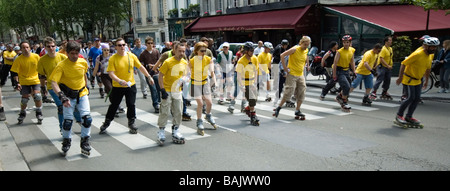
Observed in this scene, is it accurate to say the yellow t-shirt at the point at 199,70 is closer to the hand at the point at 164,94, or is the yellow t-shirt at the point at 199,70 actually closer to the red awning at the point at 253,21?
the hand at the point at 164,94

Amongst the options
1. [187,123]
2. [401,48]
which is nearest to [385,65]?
[187,123]

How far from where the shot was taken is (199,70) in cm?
719

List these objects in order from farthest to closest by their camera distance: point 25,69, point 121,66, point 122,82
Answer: point 25,69
point 121,66
point 122,82

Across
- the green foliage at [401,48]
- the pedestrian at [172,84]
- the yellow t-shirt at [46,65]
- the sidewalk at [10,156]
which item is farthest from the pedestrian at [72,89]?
the green foliage at [401,48]

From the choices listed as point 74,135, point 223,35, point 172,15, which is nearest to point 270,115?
point 74,135

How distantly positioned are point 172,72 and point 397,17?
1703cm

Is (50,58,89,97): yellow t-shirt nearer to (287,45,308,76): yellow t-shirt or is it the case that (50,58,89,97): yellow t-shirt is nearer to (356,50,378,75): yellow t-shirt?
(287,45,308,76): yellow t-shirt

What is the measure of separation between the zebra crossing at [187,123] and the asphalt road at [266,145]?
0.02 metres

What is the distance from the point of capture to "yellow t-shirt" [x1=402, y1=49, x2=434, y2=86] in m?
7.00

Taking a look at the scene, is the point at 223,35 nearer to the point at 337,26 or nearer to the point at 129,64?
the point at 337,26

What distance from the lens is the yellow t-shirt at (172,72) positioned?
6.12 meters

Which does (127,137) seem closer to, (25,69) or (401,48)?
(25,69)

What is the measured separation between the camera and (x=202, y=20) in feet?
99.9

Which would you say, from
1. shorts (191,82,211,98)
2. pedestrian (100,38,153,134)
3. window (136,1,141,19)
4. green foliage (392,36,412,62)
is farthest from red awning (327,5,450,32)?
window (136,1,141,19)
